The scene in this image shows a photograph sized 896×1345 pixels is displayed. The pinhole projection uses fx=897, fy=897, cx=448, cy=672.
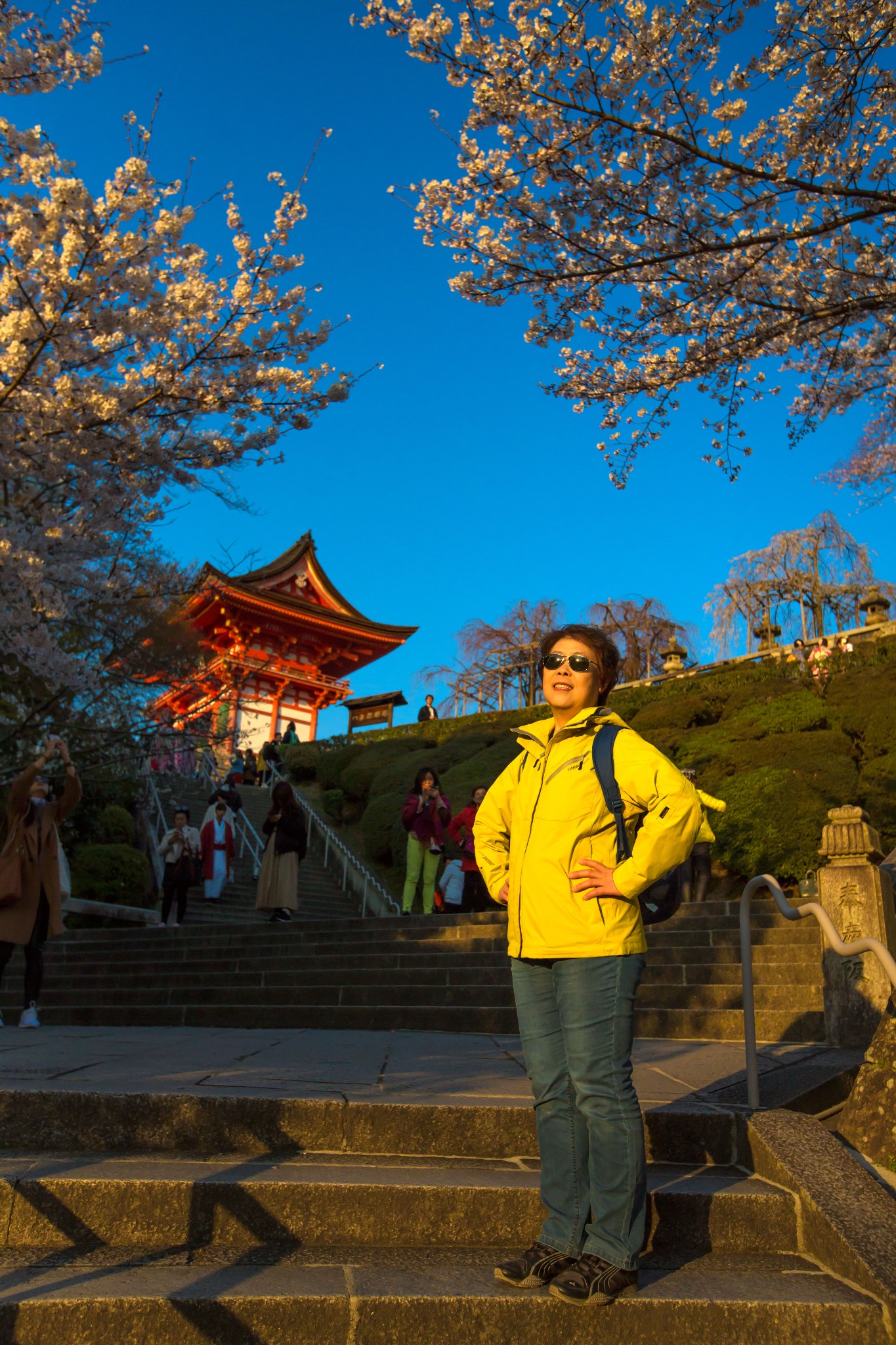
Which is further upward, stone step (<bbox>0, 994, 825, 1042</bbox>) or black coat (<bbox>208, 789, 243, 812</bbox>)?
black coat (<bbox>208, 789, 243, 812</bbox>)

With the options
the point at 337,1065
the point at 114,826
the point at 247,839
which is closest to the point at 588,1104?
the point at 337,1065

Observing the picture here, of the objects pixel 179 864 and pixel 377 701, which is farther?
pixel 377 701

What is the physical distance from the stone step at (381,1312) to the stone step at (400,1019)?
371 cm

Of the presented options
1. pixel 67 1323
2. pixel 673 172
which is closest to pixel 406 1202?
pixel 67 1323

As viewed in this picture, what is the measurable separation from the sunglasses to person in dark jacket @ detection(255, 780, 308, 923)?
7.29 meters

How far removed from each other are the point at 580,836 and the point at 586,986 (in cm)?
38

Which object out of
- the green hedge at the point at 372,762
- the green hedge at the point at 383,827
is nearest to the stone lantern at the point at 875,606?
the green hedge at the point at 372,762

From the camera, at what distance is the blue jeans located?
2227 mm

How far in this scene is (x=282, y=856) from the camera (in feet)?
32.8

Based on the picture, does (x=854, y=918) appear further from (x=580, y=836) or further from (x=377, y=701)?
(x=377, y=701)

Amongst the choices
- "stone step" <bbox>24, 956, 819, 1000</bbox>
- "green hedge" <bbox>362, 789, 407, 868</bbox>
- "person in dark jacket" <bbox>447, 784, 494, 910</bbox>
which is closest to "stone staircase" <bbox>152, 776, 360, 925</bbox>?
"green hedge" <bbox>362, 789, 407, 868</bbox>

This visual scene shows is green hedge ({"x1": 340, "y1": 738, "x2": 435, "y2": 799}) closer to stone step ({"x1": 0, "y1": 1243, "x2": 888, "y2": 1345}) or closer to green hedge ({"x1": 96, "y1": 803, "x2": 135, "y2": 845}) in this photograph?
green hedge ({"x1": 96, "y1": 803, "x2": 135, "y2": 845})

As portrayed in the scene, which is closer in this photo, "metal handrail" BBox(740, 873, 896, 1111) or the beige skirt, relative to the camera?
"metal handrail" BBox(740, 873, 896, 1111)

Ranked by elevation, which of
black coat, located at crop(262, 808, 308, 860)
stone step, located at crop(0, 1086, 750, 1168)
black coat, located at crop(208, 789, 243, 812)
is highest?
black coat, located at crop(208, 789, 243, 812)
